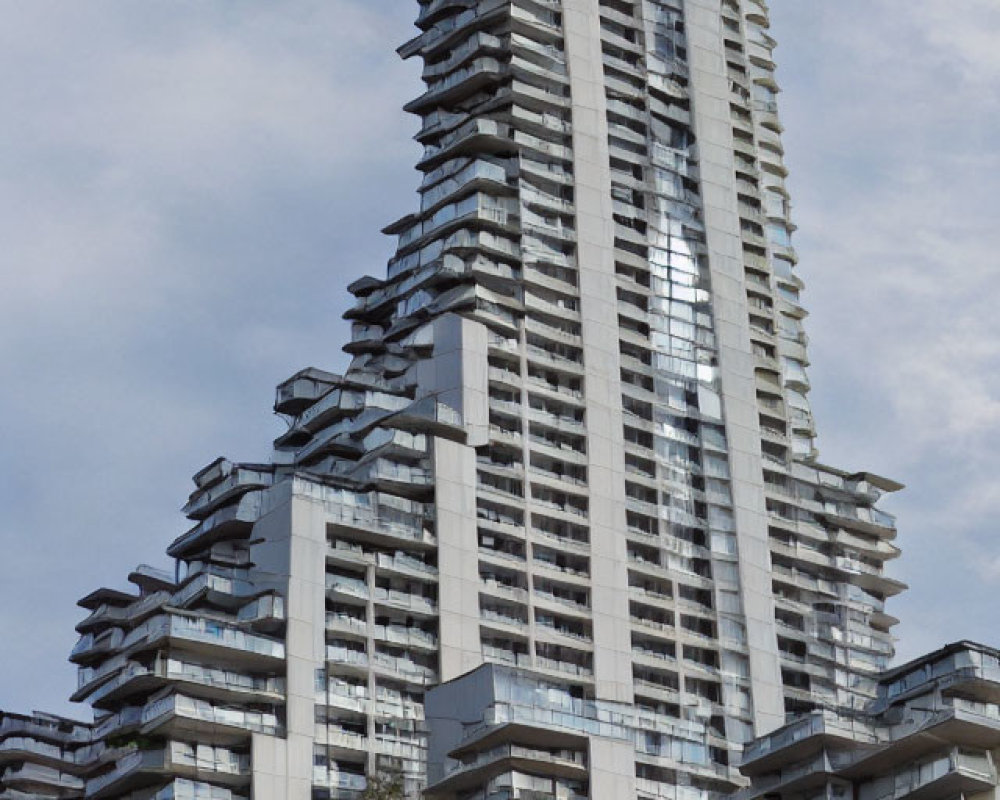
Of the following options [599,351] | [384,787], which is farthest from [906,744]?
[599,351]

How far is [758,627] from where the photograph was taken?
169 metres

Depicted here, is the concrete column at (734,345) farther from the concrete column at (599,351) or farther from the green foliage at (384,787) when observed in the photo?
the green foliage at (384,787)

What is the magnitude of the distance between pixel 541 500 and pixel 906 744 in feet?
147

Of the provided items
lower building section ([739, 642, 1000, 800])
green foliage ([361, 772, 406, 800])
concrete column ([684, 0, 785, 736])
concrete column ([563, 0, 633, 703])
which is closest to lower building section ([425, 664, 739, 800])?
green foliage ([361, 772, 406, 800])

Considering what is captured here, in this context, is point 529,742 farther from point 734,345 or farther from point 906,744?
point 734,345

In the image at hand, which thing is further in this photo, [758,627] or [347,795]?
[758,627]

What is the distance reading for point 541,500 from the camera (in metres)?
165

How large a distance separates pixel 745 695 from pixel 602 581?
11.9 meters

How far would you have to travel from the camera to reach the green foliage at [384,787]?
452 ft

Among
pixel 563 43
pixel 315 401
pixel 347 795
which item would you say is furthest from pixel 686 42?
pixel 347 795

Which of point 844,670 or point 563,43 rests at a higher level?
point 563,43

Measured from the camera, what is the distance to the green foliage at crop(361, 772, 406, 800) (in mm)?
137625

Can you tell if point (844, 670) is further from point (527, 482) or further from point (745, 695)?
point (527, 482)

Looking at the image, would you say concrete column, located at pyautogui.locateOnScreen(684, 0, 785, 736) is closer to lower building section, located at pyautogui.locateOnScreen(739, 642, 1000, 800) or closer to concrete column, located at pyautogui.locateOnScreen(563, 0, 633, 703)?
concrete column, located at pyautogui.locateOnScreen(563, 0, 633, 703)
